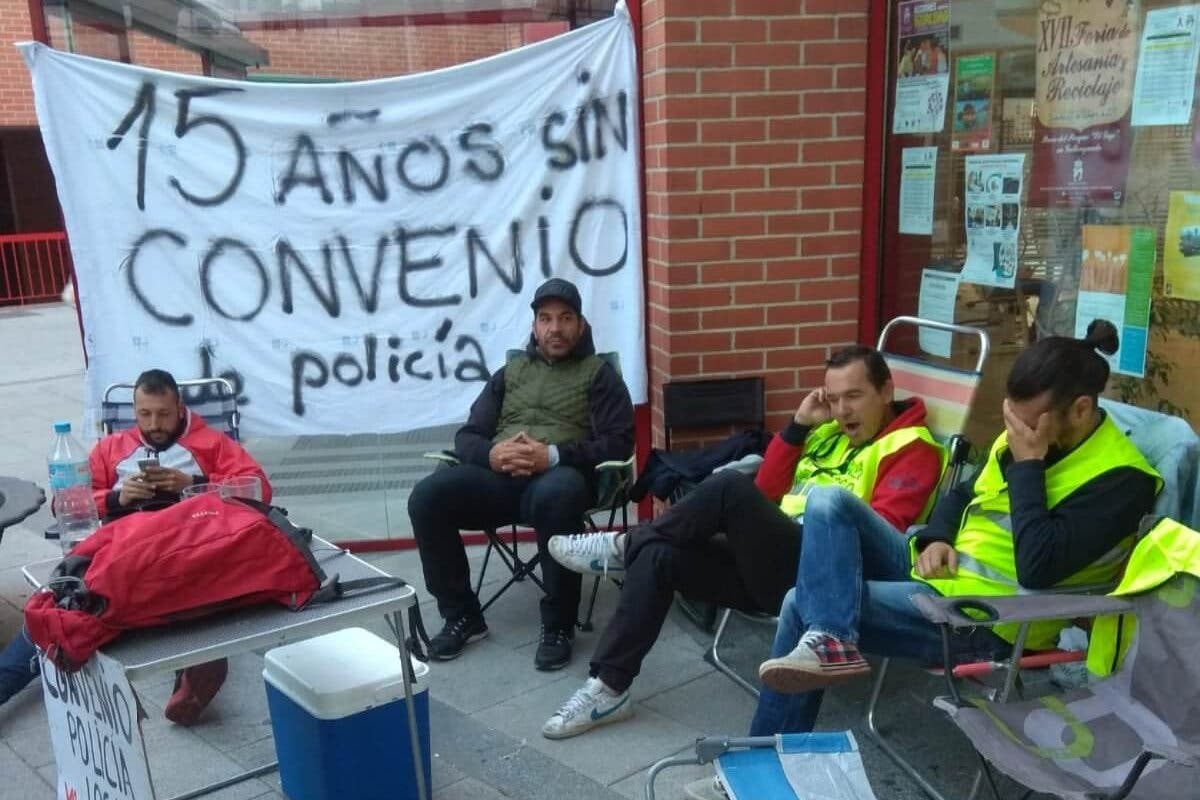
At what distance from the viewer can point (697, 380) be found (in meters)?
4.27

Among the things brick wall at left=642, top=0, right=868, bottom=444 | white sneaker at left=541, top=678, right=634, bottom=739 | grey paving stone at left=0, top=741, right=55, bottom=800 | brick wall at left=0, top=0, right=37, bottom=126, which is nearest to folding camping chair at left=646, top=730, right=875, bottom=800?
white sneaker at left=541, top=678, right=634, bottom=739

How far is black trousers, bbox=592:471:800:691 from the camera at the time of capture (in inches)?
119

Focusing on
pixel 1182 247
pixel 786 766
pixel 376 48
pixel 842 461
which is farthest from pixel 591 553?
pixel 376 48

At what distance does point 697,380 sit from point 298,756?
224 centimetres

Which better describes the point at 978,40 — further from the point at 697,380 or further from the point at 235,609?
the point at 235,609

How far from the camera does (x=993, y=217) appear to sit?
386 cm

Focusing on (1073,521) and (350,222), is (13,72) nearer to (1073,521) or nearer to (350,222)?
(350,222)

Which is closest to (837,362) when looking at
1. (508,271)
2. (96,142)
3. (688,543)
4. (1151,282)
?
(688,543)

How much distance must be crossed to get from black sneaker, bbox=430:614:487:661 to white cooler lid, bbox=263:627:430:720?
0.86m

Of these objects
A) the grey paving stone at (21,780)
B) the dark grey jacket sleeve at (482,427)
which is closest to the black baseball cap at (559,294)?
the dark grey jacket sleeve at (482,427)

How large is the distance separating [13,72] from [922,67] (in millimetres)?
13390

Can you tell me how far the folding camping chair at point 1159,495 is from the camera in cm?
246

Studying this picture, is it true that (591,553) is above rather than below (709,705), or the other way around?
above

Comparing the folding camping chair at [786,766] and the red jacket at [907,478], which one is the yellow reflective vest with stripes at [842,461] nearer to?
the red jacket at [907,478]
